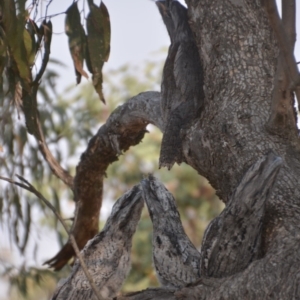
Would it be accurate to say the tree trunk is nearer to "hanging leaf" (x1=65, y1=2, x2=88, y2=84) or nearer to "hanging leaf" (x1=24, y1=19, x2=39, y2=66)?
"hanging leaf" (x1=65, y1=2, x2=88, y2=84)

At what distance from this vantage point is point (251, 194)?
6.95ft

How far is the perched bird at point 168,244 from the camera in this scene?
2.53 meters

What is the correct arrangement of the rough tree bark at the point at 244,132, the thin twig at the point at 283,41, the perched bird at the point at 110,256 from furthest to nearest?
the perched bird at the point at 110,256
the rough tree bark at the point at 244,132
the thin twig at the point at 283,41

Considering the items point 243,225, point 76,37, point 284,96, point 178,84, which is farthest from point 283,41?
point 76,37

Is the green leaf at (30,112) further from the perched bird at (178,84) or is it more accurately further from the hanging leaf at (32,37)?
the perched bird at (178,84)

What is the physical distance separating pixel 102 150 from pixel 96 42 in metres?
0.91

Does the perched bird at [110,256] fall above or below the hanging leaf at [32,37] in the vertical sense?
below

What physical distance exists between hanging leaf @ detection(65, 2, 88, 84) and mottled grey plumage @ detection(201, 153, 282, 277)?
38.8 inches

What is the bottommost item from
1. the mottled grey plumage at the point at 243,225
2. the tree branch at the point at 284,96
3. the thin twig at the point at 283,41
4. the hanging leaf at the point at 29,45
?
the mottled grey plumage at the point at 243,225

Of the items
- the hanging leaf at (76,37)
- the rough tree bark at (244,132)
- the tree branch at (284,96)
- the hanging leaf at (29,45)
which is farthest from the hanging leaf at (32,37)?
the tree branch at (284,96)

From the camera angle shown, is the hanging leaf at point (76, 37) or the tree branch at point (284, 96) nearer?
the tree branch at point (284, 96)

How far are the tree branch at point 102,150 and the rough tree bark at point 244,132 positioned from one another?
55cm

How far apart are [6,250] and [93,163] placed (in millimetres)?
823

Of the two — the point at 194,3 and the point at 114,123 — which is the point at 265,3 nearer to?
the point at 194,3
